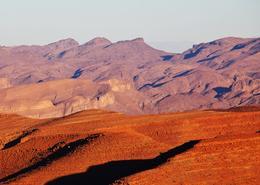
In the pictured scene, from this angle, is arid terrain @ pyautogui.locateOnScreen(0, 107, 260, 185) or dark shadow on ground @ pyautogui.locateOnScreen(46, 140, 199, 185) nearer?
arid terrain @ pyautogui.locateOnScreen(0, 107, 260, 185)

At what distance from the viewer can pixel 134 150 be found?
4697cm

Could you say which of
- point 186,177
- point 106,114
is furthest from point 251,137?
point 106,114

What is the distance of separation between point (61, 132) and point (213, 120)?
12.8 m

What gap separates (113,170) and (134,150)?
14.6 ft

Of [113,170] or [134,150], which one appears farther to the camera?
[134,150]

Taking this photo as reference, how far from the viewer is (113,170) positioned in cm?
4284

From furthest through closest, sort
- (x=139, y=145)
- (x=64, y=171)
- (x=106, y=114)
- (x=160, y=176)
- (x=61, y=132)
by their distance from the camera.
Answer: (x=106, y=114), (x=61, y=132), (x=139, y=145), (x=64, y=171), (x=160, y=176)

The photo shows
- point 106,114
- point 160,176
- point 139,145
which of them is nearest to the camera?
point 160,176

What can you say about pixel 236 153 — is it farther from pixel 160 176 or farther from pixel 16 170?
pixel 16 170

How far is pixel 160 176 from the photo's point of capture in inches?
1492

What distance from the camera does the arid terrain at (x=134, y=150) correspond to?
39.0 meters

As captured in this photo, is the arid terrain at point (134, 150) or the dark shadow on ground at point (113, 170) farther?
the dark shadow on ground at point (113, 170)

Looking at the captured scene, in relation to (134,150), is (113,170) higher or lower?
lower

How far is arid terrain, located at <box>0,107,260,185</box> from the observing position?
3903 cm
